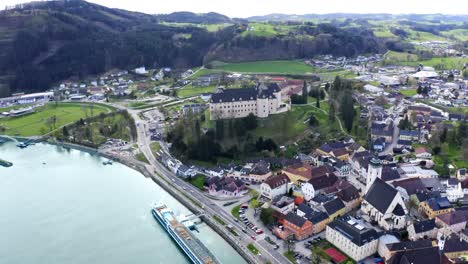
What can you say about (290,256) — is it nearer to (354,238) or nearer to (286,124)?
(354,238)

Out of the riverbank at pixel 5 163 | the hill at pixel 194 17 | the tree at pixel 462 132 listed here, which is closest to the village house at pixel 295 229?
the tree at pixel 462 132

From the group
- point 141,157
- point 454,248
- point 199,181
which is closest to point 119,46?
point 141,157

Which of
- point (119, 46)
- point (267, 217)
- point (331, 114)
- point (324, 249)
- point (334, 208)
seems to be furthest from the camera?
point (119, 46)

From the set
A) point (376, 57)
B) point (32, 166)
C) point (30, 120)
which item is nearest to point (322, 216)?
point (32, 166)

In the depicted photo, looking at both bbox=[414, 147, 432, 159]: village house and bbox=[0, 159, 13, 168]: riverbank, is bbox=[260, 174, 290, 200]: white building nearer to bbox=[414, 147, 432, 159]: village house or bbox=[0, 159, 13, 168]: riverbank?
bbox=[414, 147, 432, 159]: village house

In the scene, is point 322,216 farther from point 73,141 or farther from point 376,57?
point 376,57

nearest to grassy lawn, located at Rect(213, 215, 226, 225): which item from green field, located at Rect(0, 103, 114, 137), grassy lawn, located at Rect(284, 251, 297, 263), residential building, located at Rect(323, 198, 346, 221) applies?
grassy lawn, located at Rect(284, 251, 297, 263)
